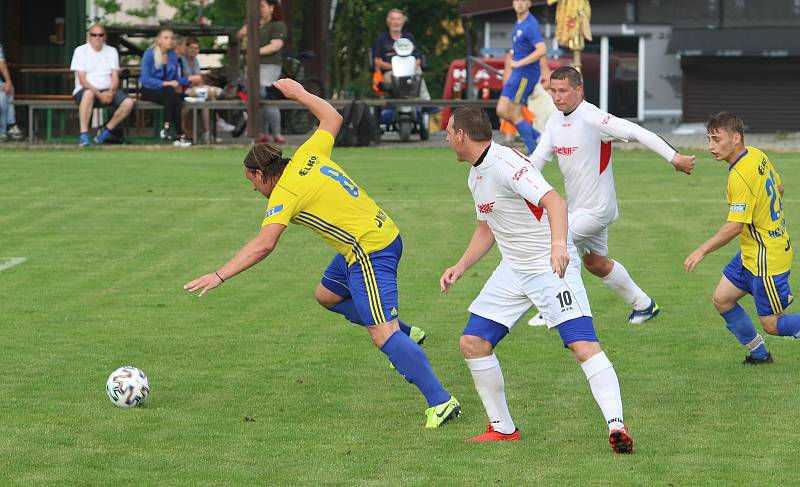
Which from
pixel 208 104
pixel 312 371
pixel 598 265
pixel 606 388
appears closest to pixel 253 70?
pixel 208 104

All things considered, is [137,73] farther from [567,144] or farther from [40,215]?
[567,144]

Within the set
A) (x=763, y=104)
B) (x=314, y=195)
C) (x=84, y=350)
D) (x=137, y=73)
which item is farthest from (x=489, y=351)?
(x=763, y=104)

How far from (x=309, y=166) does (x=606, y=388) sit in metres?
1.96

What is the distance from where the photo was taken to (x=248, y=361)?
992 cm

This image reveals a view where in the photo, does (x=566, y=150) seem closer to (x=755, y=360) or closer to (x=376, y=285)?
(x=755, y=360)

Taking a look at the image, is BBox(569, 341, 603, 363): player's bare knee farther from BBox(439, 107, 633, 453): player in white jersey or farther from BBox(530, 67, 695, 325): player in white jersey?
BBox(530, 67, 695, 325): player in white jersey

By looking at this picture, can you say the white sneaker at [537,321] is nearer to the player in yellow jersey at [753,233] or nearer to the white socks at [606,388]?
the player in yellow jersey at [753,233]

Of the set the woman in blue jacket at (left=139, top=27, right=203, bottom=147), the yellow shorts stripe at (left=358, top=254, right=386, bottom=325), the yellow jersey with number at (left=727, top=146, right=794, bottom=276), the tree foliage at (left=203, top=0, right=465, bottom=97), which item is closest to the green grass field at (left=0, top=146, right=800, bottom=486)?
the yellow shorts stripe at (left=358, top=254, right=386, bottom=325)

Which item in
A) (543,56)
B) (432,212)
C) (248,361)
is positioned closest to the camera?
(248,361)

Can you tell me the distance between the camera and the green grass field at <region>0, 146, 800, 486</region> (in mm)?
7270

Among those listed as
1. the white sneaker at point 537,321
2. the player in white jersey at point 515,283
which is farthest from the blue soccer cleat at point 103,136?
the player in white jersey at point 515,283

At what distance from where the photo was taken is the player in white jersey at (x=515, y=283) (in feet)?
24.1

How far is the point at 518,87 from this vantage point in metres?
20.9

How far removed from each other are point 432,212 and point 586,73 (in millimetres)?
16249
